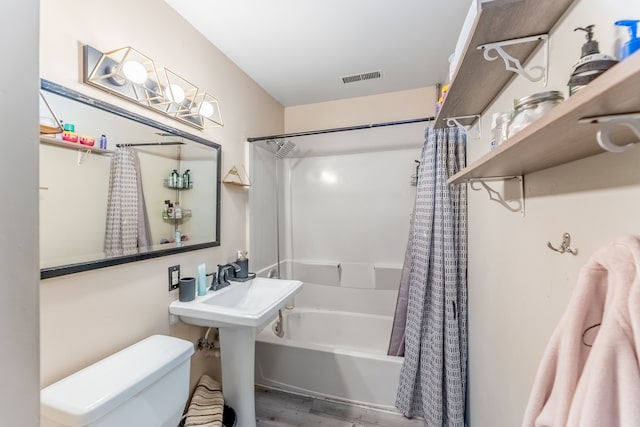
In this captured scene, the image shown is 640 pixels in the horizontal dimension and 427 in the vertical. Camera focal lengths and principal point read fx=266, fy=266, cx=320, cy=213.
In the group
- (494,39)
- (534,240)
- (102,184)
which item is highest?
(494,39)

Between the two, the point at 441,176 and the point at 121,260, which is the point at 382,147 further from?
the point at 121,260

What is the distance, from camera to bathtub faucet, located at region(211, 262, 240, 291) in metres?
1.66

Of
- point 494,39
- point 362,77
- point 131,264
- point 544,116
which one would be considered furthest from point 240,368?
point 362,77

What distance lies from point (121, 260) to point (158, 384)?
0.54 meters

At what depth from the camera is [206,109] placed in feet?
5.29

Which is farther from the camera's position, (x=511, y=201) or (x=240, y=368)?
(x=240, y=368)

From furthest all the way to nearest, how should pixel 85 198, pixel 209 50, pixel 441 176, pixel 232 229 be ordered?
pixel 232 229
pixel 209 50
pixel 441 176
pixel 85 198

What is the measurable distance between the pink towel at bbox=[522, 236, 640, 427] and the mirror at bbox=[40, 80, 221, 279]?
4.72 ft

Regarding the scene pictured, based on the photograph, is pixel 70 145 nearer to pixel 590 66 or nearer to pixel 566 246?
pixel 590 66

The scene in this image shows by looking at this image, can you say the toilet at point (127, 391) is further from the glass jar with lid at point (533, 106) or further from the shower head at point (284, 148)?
the shower head at point (284, 148)

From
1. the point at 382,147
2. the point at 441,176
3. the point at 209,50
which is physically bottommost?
the point at 441,176

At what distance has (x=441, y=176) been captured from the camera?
1.60m

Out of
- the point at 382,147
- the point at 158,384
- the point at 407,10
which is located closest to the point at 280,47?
the point at 407,10

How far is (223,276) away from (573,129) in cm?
172
